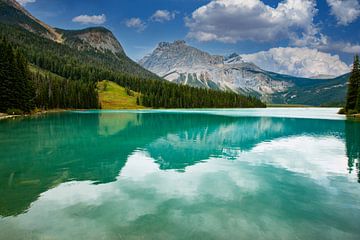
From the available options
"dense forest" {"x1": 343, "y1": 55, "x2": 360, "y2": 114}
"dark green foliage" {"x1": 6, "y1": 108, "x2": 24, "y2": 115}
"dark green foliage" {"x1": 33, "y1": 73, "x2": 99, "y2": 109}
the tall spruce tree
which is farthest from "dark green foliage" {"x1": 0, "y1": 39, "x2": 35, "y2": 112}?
the tall spruce tree

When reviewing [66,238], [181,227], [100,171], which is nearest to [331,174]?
[181,227]

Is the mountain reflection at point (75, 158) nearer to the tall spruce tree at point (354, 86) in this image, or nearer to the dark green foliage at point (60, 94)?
the tall spruce tree at point (354, 86)

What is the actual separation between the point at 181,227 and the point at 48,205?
276 inches

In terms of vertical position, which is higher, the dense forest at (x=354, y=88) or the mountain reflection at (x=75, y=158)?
the dense forest at (x=354, y=88)

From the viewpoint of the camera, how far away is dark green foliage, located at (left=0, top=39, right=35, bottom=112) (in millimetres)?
77875

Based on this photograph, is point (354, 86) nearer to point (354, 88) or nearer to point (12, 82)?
point (354, 88)

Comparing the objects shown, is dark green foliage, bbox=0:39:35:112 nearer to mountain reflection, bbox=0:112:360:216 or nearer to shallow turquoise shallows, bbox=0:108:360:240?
mountain reflection, bbox=0:112:360:216

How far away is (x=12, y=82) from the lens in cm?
7950

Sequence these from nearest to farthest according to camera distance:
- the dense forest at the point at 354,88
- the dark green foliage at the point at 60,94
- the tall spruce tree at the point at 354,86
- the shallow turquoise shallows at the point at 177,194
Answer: the shallow turquoise shallows at the point at 177,194 → the dense forest at the point at 354,88 → the tall spruce tree at the point at 354,86 → the dark green foliage at the point at 60,94

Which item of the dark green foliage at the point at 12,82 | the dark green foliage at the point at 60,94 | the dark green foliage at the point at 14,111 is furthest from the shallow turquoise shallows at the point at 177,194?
the dark green foliage at the point at 60,94

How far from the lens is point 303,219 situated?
12820 millimetres

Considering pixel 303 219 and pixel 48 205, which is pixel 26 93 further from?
pixel 303 219

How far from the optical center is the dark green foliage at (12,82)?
77.9m

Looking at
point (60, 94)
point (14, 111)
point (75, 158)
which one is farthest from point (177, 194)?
point (60, 94)
